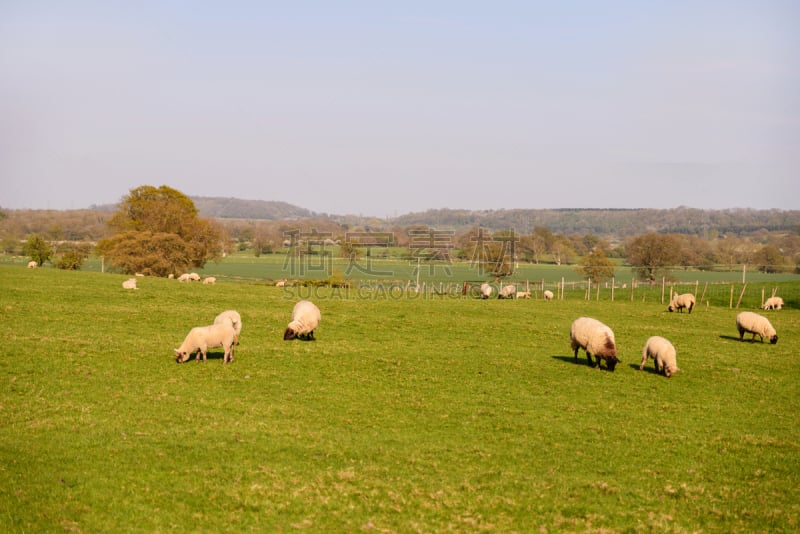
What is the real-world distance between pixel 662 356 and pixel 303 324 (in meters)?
14.2

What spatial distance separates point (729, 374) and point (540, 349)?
7.26 meters

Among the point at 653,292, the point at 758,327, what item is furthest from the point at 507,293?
the point at 758,327

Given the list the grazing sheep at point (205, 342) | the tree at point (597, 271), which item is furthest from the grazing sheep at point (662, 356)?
the tree at point (597, 271)

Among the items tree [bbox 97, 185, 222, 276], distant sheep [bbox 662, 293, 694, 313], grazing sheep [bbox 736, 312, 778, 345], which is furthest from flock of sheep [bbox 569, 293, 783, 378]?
tree [bbox 97, 185, 222, 276]

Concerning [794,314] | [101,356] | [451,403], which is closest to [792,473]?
[451,403]

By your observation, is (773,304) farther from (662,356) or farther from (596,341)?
(596,341)

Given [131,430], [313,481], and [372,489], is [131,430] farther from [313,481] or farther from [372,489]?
[372,489]

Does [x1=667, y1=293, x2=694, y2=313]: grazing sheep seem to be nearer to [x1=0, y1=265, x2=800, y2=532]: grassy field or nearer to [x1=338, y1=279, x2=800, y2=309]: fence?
[x1=338, y1=279, x2=800, y2=309]: fence

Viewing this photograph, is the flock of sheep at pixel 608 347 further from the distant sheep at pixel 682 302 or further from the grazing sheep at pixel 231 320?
the distant sheep at pixel 682 302

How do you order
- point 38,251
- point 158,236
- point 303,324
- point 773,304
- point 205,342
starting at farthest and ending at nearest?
point 38,251 < point 158,236 < point 773,304 < point 303,324 < point 205,342

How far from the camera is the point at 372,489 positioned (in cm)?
1128

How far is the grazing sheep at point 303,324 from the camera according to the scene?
84.5ft

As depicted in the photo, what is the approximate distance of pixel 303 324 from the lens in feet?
85.7

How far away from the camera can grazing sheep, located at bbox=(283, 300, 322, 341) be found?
84.5 ft
